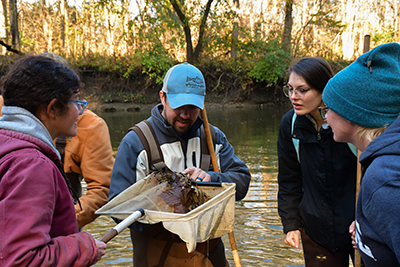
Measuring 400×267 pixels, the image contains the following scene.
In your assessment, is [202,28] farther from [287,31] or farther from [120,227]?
[120,227]

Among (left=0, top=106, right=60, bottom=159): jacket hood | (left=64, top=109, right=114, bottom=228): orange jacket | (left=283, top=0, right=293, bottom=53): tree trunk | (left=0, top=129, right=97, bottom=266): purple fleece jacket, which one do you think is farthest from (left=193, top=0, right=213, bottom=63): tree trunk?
(left=0, top=129, right=97, bottom=266): purple fleece jacket

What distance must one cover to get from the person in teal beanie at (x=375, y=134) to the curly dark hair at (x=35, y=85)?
1432mm

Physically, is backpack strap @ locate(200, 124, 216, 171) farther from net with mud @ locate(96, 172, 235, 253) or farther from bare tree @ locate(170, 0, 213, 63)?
bare tree @ locate(170, 0, 213, 63)

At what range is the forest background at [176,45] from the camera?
59.9ft

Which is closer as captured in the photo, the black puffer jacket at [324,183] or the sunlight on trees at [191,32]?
the black puffer jacket at [324,183]

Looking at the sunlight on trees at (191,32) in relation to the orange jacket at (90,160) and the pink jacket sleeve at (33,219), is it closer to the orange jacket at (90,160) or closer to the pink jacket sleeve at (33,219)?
the orange jacket at (90,160)

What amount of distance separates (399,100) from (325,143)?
3.54 feet

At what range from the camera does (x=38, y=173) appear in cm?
168

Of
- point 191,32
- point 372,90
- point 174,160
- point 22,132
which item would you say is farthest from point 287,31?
point 22,132

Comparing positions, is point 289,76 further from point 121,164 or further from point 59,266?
point 59,266

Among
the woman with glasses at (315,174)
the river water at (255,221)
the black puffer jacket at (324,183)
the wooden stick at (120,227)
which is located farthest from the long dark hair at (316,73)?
the river water at (255,221)

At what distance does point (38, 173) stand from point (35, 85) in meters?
0.51

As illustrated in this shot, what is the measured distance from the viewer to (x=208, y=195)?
9.22ft

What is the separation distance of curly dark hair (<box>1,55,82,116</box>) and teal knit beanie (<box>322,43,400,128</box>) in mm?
1442
